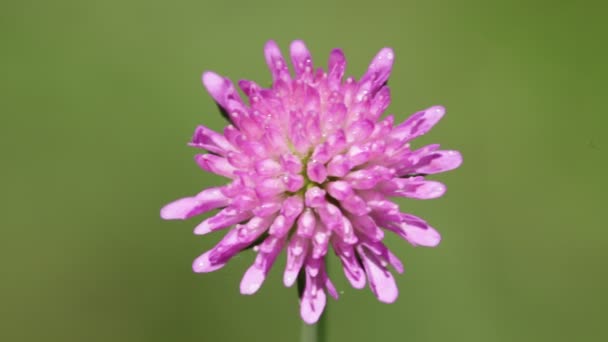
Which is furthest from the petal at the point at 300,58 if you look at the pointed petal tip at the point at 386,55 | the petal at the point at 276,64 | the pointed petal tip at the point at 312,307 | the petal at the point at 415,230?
the pointed petal tip at the point at 312,307

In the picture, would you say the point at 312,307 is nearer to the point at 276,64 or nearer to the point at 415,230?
the point at 415,230

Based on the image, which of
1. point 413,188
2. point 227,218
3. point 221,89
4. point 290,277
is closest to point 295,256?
point 290,277

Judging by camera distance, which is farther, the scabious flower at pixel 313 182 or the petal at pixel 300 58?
the petal at pixel 300 58

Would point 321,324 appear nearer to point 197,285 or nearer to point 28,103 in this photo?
point 197,285

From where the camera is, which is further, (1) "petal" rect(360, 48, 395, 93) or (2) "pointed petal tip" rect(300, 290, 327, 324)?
(1) "petal" rect(360, 48, 395, 93)

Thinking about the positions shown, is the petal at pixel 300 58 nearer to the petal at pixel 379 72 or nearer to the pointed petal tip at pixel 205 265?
the petal at pixel 379 72

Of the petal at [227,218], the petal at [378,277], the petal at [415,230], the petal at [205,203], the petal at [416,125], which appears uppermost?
the petal at [416,125]

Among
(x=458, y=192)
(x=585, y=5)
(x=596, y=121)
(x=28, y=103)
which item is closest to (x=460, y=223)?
(x=458, y=192)

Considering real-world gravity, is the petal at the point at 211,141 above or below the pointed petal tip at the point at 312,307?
above

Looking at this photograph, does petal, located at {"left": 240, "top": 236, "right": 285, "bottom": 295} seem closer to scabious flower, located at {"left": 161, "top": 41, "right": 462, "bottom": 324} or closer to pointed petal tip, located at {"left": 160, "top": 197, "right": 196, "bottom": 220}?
scabious flower, located at {"left": 161, "top": 41, "right": 462, "bottom": 324}

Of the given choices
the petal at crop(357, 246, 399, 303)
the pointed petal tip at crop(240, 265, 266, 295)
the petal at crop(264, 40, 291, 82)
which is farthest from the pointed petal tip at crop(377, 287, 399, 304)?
the petal at crop(264, 40, 291, 82)
